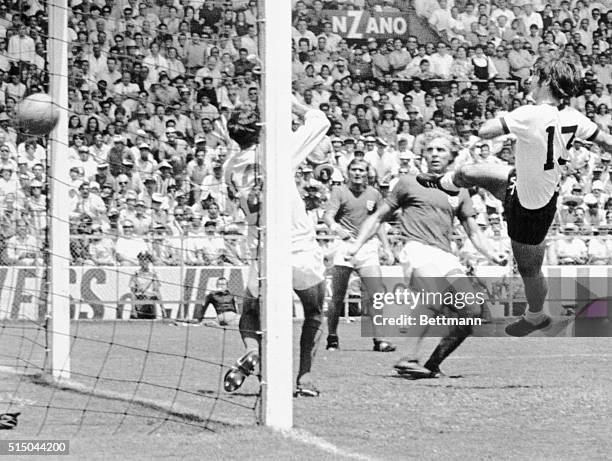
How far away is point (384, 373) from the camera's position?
11.4 meters

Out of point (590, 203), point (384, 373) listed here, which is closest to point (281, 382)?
point (384, 373)

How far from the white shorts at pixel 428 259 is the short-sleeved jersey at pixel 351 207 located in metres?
2.87

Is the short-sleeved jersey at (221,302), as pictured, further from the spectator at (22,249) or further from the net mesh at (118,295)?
the spectator at (22,249)

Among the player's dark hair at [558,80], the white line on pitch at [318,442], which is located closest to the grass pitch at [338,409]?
the white line on pitch at [318,442]

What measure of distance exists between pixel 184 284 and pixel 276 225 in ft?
35.5

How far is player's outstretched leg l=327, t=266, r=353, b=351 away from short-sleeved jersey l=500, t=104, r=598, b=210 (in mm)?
2347

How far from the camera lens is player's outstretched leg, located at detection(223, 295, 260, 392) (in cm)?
870

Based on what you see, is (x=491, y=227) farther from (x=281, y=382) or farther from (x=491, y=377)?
(x=281, y=382)

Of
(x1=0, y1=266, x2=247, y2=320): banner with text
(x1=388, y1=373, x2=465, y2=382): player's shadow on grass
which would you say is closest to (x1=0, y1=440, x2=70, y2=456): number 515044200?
(x1=388, y1=373, x2=465, y2=382): player's shadow on grass

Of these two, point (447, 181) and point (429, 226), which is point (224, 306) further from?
point (447, 181)

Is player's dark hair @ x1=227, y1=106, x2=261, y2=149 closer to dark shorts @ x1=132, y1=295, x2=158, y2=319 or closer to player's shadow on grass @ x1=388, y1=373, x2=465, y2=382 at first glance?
player's shadow on grass @ x1=388, y1=373, x2=465, y2=382

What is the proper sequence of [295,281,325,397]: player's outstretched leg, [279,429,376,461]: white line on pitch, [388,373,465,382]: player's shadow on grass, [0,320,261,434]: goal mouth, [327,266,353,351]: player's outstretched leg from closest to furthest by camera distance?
[279,429,376,461]: white line on pitch → [0,320,261,434]: goal mouth → [295,281,325,397]: player's outstretched leg → [388,373,465,382]: player's shadow on grass → [327,266,353,351]: player's outstretched leg

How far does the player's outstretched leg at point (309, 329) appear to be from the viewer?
9.41 m

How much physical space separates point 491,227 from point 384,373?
27.4ft
